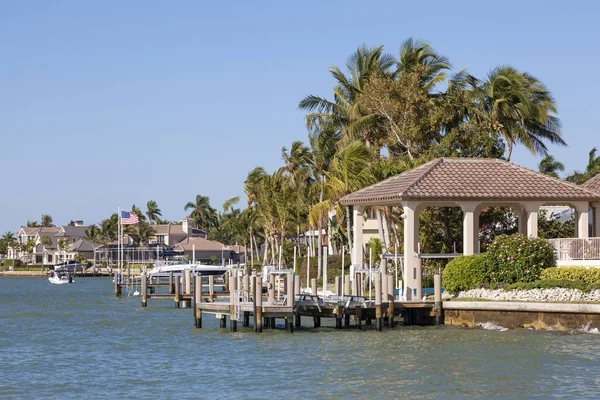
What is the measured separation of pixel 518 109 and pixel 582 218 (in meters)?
18.1

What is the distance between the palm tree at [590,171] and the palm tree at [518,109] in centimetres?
2246

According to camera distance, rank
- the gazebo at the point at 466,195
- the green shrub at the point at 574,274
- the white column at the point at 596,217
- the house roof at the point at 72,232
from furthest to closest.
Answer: the house roof at the point at 72,232 < the white column at the point at 596,217 < the gazebo at the point at 466,195 < the green shrub at the point at 574,274

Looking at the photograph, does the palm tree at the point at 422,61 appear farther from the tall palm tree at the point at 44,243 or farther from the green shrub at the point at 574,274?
the tall palm tree at the point at 44,243

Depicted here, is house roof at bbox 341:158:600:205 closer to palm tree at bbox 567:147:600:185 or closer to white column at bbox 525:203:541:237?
white column at bbox 525:203:541:237

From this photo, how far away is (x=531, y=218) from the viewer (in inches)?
1735

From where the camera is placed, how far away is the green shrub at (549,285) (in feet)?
124

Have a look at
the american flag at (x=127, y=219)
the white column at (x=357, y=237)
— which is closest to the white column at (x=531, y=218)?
the white column at (x=357, y=237)

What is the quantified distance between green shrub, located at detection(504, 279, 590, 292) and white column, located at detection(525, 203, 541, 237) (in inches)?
181

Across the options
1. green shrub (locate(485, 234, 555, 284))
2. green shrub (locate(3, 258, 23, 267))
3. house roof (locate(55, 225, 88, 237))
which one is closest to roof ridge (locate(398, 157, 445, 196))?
green shrub (locate(485, 234, 555, 284))

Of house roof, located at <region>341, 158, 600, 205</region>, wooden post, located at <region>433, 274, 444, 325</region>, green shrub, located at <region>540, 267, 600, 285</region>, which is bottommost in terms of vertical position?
wooden post, located at <region>433, 274, 444, 325</region>

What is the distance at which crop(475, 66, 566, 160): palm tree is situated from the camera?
62219mm

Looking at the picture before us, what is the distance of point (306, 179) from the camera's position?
263 feet

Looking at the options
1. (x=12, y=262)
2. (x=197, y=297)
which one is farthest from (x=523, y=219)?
(x=12, y=262)

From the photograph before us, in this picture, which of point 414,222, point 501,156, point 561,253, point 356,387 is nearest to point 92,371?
point 356,387
